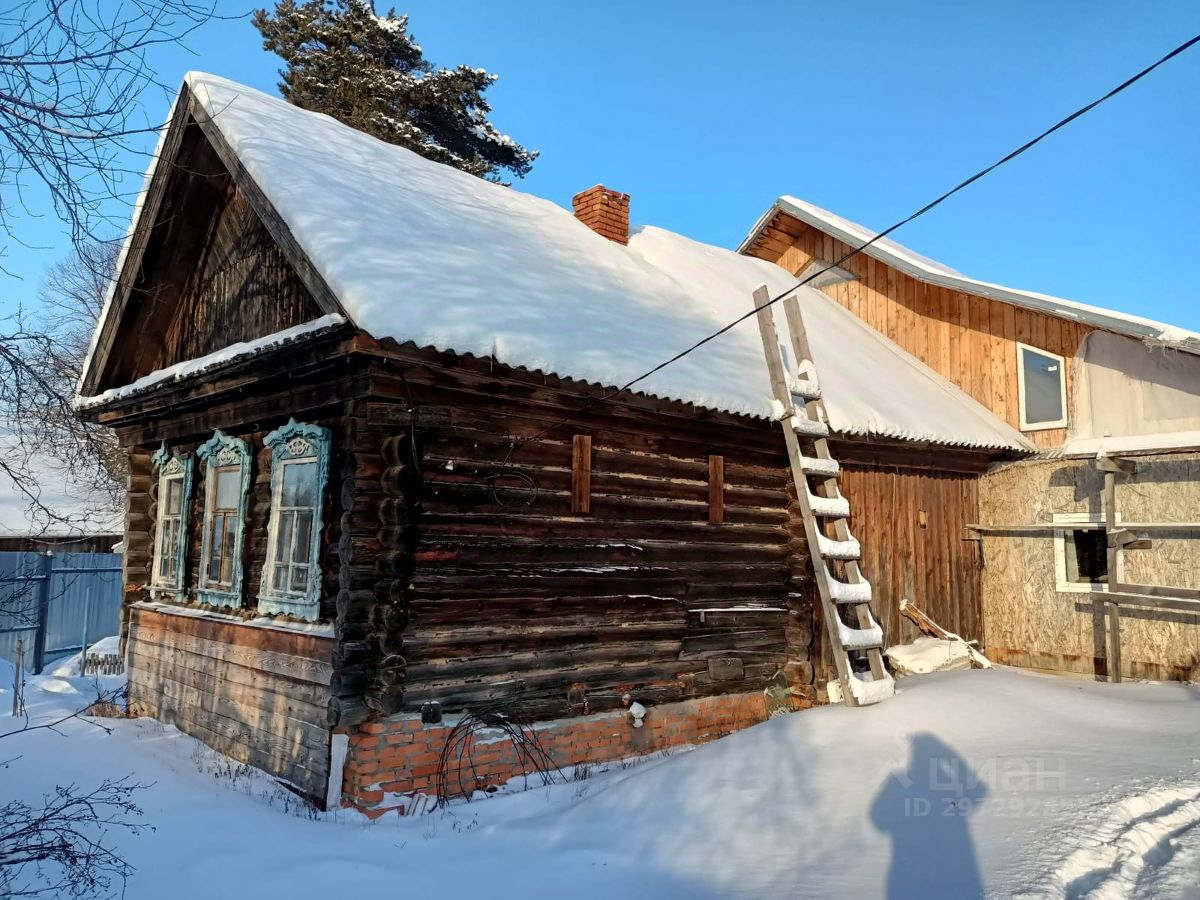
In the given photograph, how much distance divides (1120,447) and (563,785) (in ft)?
25.6

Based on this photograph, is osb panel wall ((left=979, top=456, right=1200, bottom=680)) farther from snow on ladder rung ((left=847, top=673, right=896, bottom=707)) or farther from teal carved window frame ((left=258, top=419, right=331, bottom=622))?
teal carved window frame ((left=258, top=419, right=331, bottom=622))

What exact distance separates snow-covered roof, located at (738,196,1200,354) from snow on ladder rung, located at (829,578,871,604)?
4.54m

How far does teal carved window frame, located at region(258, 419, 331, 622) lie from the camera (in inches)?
285

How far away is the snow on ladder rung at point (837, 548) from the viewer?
8.46m

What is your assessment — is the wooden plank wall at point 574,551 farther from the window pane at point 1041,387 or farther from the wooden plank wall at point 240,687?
the window pane at point 1041,387

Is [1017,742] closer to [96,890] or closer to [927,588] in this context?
[927,588]

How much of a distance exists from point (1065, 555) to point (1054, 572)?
250 mm

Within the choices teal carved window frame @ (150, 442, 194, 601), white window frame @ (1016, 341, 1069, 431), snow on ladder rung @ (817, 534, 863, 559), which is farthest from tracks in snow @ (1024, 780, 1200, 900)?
teal carved window frame @ (150, 442, 194, 601)

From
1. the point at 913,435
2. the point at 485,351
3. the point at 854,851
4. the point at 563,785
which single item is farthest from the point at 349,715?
the point at 913,435

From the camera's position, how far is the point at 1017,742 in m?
6.69

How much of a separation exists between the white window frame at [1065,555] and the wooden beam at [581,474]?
6.52 metres

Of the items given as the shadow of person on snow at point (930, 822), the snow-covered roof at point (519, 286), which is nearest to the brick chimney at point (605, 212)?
the snow-covered roof at point (519, 286)

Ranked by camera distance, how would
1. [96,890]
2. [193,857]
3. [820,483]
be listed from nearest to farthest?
[96,890] < [193,857] < [820,483]

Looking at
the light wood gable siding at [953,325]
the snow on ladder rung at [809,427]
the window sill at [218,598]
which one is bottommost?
the window sill at [218,598]
